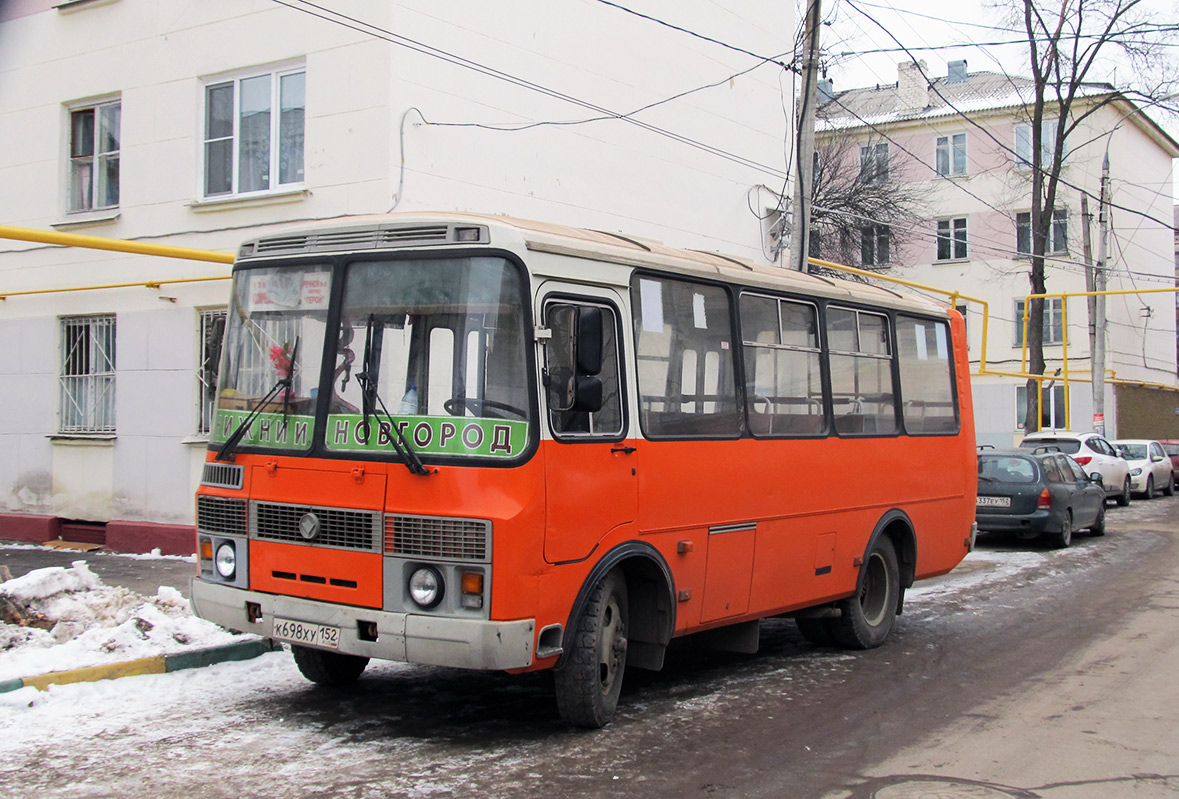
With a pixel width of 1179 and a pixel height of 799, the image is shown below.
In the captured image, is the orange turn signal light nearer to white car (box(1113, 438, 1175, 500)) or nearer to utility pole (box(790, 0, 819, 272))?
utility pole (box(790, 0, 819, 272))

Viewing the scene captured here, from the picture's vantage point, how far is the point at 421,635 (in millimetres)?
5852

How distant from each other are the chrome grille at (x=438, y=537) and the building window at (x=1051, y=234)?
39.4m

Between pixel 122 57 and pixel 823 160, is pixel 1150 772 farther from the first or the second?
pixel 823 160

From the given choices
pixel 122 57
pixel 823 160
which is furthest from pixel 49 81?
pixel 823 160

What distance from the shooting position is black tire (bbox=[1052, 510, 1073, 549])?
695 inches

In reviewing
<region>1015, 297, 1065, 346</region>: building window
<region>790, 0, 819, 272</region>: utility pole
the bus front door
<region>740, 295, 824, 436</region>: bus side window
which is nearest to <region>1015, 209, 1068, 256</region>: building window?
<region>1015, 297, 1065, 346</region>: building window

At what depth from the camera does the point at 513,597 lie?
5.82m

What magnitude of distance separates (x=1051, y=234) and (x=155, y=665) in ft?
133

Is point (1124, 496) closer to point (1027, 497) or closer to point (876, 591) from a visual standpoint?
point (1027, 497)

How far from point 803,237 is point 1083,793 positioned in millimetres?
11714

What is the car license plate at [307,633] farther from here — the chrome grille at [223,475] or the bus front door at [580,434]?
the bus front door at [580,434]

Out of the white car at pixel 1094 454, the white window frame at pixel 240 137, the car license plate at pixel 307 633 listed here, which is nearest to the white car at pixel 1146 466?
the white car at pixel 1094 454

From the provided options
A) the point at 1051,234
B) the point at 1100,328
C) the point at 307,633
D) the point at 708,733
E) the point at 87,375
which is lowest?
the point at 708,733

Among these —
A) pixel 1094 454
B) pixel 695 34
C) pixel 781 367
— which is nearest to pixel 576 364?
pixel 781 367
